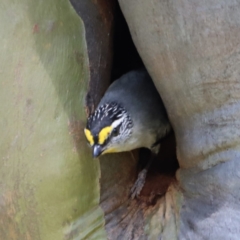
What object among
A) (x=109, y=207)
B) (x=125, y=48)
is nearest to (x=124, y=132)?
(x=109, y=207)

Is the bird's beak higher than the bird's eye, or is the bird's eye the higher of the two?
the bird's beak

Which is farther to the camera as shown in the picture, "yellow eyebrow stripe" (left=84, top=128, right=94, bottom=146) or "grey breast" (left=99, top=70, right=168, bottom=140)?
"grey breast" (left=99, top=70, right=168, bottom=140)

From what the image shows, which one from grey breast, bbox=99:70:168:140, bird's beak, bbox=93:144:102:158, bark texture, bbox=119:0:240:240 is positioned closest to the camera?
bark texture, bbox=119:0:240:240

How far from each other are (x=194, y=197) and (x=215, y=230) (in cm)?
13

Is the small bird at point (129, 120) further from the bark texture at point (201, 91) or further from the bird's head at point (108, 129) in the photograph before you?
the bark texture at point (201, 91)

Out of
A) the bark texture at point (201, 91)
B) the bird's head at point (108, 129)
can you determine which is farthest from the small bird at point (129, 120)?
the bark texture at point (201, 91)

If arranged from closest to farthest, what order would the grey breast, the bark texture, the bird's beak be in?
the bark texture, the bird's beak, the grey breast

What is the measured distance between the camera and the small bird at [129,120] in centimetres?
127

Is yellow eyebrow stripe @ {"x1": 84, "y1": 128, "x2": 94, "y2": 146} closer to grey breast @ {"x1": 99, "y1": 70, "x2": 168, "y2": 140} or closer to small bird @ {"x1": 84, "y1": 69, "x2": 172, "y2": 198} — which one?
small bird @ {"x1": 84, "y1": 69, "x2": 172, "y2": 198}

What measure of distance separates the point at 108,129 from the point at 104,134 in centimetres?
3

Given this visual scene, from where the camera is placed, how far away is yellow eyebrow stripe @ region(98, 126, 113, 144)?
126 cm

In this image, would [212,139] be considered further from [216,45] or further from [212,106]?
[216,45]

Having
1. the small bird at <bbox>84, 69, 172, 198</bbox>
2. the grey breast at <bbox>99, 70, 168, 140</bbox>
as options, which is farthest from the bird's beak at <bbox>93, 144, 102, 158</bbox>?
the grey breast at <bbox>99, 70, 168, 140</bbox>

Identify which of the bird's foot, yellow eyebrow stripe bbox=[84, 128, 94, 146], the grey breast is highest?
yellow eyebrow stripe bbox=[84, 128, 94, 146]
